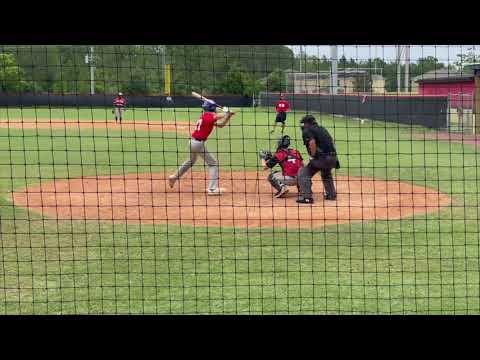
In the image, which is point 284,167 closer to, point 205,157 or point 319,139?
point 319,139

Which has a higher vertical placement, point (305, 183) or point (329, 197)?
point (305, 183)

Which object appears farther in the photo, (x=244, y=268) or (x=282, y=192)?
(x=282, y=192)

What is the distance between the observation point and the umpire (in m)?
11.5

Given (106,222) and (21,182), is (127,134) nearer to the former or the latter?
(21,182)

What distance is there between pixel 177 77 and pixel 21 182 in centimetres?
2572

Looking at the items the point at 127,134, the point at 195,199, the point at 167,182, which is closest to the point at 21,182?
the point at 167,182

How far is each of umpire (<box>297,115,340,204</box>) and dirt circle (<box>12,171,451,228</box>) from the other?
24cm

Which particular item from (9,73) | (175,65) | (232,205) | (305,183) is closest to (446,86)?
(175,65)

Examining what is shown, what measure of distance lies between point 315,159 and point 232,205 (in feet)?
6.21

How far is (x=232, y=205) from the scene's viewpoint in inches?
409

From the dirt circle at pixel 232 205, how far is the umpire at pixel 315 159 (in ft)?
0.79

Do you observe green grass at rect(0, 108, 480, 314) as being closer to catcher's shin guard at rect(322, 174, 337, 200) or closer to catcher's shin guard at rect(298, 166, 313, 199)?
catcher's shin guard at rect(298, 166, 313, 199)

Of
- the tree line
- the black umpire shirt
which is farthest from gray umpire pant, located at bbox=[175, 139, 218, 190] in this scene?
the black umpire shirt

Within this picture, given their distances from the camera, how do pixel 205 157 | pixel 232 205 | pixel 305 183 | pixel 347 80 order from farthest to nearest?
1. pixel 347 80
2. pixel 205 157
3. pixel 305 183
4. pixel 232 205
